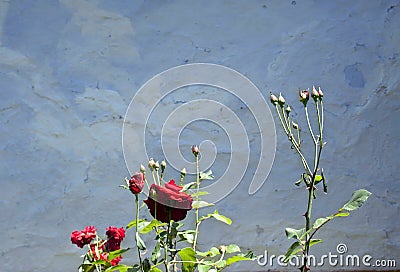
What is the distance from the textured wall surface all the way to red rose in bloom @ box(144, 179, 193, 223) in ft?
5.72

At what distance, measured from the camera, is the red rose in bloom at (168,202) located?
106cm

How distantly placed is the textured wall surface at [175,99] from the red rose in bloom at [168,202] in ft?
5.72

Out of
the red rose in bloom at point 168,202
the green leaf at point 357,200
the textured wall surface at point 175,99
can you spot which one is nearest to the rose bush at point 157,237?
the red rose in bloom at point 168,202

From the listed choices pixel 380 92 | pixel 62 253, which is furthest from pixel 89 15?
pixel 380 92

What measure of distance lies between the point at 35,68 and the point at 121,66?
1.17ft

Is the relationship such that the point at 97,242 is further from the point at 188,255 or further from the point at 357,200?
the point at 357,200

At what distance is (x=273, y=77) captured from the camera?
2.89m

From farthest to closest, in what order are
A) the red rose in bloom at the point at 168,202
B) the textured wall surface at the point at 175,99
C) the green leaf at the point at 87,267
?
the textured wall surface at the point at 175,99 → the green leaf at the point at 87,267 → the red rose in bloom at the point at 168,202

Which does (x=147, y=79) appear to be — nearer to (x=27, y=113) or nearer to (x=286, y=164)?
(x=27, y=113)

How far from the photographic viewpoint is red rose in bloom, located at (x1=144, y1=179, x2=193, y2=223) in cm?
106

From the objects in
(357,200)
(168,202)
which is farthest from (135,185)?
(357,200)

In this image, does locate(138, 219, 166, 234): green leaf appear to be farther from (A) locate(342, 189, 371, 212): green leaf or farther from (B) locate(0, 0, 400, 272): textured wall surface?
(B) locate(0, 0, 400, 272): textured wall surface

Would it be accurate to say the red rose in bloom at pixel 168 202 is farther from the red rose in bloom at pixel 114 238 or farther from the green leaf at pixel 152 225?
the red rose in bloom at pixel 114 238

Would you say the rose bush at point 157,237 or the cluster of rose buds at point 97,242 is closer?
the rose bush at point 157,237
